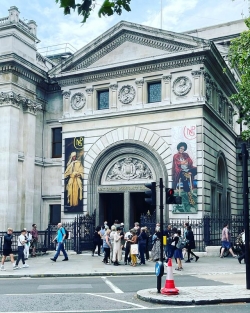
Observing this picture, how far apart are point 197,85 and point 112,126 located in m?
6.21

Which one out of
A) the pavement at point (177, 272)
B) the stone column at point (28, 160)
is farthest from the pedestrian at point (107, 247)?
the stone column at point (28, 160)

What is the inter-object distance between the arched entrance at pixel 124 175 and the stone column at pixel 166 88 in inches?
129

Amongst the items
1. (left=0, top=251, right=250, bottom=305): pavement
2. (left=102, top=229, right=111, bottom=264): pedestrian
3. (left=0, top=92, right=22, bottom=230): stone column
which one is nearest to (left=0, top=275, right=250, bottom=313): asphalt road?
(left=0, top=251, right=250, bottom=305): pavement

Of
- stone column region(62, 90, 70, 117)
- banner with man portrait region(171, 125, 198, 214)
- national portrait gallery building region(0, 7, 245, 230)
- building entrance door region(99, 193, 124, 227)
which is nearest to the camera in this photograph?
banner with man portrait region(171, 125, 198, 214)

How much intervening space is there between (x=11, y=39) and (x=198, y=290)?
Answer: 23.1 metres

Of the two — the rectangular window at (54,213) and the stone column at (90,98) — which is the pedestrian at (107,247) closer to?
the rectangular window at (54,213)

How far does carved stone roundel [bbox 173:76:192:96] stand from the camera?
2919 cm

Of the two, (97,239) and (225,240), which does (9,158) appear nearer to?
(97,239)

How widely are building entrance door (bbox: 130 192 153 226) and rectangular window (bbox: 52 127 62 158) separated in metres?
6.67

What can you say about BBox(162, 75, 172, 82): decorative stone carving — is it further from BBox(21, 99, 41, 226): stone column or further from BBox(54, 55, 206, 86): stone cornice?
BBox(21, 99, 41, 226): stone column

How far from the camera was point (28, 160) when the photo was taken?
3228 centimetres

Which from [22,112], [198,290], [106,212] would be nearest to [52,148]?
[22,112]

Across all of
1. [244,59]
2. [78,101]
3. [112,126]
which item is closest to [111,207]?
[112,126]

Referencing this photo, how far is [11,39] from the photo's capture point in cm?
3102
